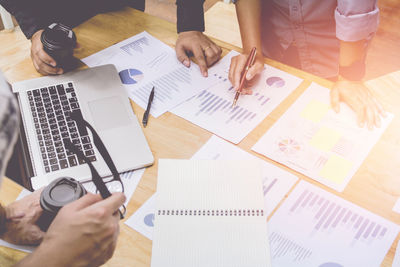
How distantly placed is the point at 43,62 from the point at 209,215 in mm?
702

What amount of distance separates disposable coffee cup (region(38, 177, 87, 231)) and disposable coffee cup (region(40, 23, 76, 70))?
1.67 ft

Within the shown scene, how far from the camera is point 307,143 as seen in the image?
916 millimetres

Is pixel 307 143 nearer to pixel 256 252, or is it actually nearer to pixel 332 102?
pixel 332 102

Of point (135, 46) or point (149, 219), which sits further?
point (135, 46)

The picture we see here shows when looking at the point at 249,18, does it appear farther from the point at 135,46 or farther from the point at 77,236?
the point at 77,236

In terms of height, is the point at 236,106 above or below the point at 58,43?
below

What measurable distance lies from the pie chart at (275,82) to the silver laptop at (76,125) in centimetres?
45

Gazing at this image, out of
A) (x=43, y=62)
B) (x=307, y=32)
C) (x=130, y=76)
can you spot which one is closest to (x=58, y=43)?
(x=43, y=62)

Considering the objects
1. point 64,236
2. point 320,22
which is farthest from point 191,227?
point 320,22

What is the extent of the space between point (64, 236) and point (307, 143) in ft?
2.10

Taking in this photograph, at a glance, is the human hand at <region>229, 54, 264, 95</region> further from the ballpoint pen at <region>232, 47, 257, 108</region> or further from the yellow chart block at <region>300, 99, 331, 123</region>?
the yellow chart block at <region>300, 99, 331, 123</region>

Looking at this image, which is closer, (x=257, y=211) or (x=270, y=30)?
(x=257, y=211)

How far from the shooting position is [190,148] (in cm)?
90

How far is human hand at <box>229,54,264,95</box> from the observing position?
3.41 ft
